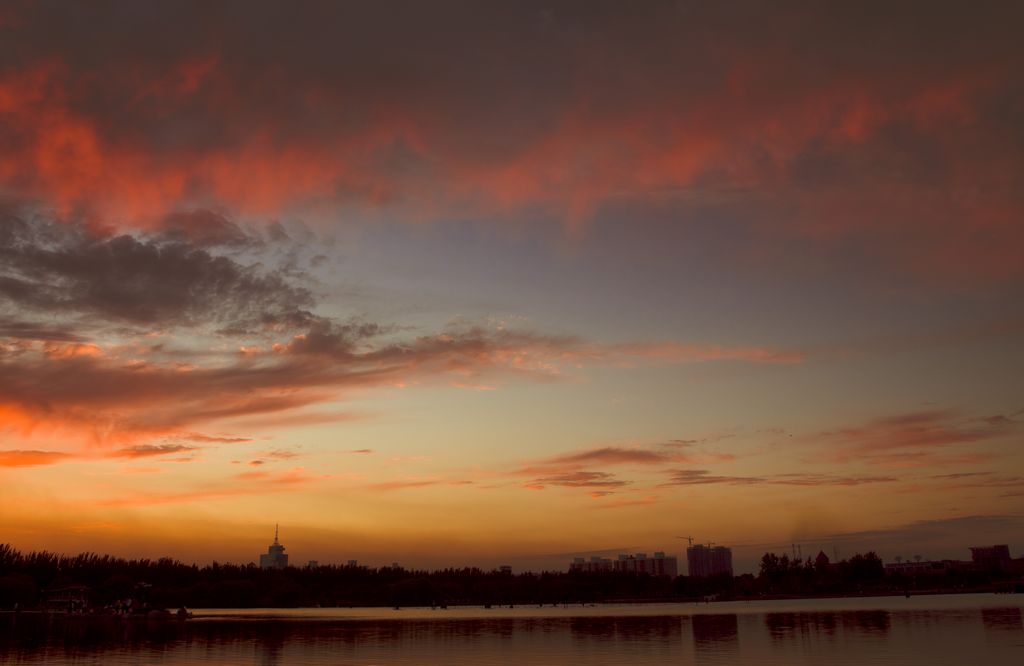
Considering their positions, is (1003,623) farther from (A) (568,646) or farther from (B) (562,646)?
(B) (562,646)

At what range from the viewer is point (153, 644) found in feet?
202

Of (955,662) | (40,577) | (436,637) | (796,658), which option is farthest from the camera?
(40,577)

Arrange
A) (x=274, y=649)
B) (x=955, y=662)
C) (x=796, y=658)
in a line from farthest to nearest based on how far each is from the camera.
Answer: (x=274, y=649) < (x=796, y=658) < (x=955, y=662)

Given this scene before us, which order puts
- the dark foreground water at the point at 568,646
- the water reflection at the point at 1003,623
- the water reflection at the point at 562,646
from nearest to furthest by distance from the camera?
the dark foreground water at the point at 568,646 < the water reflection at the point at 562,646 < the water reflection at the point at 1003,623

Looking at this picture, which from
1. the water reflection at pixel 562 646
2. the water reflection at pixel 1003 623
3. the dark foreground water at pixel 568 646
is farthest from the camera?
the water reflection at pixel 1003 623

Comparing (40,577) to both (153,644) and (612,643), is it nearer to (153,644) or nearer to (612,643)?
(153,644)

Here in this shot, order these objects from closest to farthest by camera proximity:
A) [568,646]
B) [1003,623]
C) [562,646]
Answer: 1. [568,646]
2. [562,646]
3. [1003,623]

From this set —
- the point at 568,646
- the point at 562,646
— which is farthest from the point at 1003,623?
the point at 562,646

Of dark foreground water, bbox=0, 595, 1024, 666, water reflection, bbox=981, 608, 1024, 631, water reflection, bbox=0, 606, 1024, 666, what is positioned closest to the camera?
dark foreground water, bbox=0, 595, 1024, 666

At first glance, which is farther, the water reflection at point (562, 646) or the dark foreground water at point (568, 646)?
the water reflection at point (562, 646)

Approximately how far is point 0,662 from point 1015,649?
60615mm

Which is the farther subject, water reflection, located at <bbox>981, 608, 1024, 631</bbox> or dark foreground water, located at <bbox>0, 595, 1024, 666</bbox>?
water reflection, located at <bbox>981, 608, 1024, 631</bbox>

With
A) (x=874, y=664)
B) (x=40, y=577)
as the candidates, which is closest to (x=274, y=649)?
(x=874, y=664)

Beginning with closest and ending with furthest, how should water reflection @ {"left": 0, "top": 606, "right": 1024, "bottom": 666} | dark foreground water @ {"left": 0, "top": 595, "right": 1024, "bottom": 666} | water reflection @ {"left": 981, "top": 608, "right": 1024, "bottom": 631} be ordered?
dark foreground water @ {"left": 0, "top": 595, "right": 1024, "bottom": 666} < water reflection @ {"left": 0, "top": 606, "right": 1024, "bottom": 666} < water reflection @ {"left": 981, "top": 608, "right": 1024, "bottom": 631}
